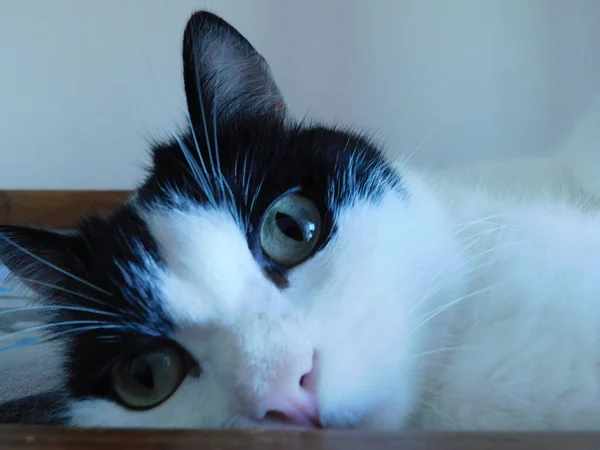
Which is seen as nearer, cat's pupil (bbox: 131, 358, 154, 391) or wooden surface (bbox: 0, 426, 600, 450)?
wooden surface (bbox: 0, 426, 600, 450)

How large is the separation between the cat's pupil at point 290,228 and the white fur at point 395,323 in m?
0.04

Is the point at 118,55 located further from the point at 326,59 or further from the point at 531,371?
the point at 531,371

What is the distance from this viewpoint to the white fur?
0.54m

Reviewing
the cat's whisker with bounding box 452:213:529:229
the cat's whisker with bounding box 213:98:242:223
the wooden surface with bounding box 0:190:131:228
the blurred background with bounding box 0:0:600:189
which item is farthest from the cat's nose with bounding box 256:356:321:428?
the wooden surface with bounding box 0:190:131:228

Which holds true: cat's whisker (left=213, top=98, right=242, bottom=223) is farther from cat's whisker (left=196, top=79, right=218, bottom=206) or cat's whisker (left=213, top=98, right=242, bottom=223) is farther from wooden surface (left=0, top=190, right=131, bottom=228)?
wooden surface (left=0, top=190, right=131, bottom=228)

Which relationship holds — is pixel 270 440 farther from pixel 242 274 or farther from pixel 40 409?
pixel 40 409

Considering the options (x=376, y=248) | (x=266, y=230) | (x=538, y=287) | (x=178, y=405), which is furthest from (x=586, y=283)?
(x=178, y=405)

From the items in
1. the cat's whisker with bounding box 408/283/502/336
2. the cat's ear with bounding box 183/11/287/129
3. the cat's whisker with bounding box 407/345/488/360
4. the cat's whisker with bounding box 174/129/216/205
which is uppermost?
the cat's ear with bounding box 183/11/287/129

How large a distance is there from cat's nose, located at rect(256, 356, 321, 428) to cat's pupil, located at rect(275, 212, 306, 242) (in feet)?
0.66

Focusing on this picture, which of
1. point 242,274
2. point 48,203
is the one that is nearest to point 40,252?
point 242,274

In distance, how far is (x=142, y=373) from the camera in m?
0.67

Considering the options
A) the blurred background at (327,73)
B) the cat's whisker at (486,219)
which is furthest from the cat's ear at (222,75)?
the blurred background at (327,73)

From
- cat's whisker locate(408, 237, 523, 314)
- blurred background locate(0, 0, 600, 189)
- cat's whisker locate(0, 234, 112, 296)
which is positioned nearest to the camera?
cat's whisker locate(408, 237, 523, 314)

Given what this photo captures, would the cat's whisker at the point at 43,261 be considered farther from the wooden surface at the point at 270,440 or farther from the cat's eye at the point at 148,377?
the wooden surface at the point at 270,440
